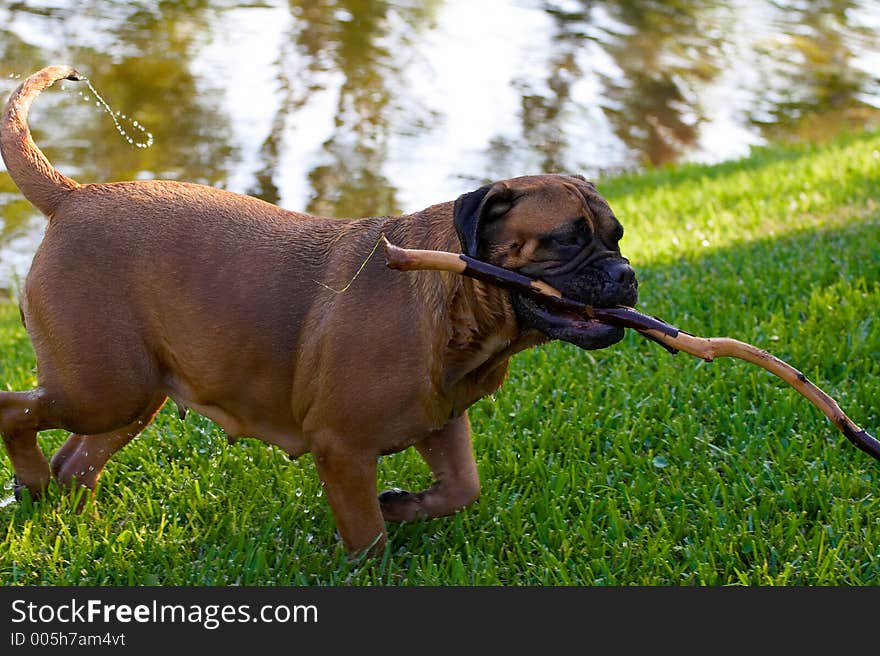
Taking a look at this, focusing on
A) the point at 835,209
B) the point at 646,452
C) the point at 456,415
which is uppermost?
the point at 456,415

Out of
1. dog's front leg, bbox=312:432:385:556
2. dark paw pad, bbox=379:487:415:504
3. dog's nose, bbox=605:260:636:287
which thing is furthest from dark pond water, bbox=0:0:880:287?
dog's nose, bbox=605:260:636:287

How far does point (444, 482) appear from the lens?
13.5 feet

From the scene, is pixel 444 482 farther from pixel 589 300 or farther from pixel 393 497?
pixel 589 300

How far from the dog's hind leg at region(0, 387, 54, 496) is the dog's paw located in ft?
4.09

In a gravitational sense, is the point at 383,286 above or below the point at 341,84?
above

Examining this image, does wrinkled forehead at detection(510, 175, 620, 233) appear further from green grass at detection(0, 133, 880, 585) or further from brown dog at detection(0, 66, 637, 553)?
green grass at detection(0, 133, 880, 585)

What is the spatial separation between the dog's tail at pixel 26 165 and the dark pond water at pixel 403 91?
142 inches

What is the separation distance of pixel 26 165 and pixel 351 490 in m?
1.65

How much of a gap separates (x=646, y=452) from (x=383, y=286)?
159 cm

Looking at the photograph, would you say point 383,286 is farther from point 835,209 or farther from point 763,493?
point 835,209

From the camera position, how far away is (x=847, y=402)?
4.77 m

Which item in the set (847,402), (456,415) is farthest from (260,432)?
(847,402)

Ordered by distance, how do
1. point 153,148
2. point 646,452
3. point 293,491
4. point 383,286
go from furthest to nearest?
point 153,148 → point 646,452 → point 293,491 → point 383,286

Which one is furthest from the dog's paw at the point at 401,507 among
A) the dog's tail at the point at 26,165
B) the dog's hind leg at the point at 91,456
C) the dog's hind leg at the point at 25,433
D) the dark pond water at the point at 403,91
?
the dark pond water at the point at 403,91
